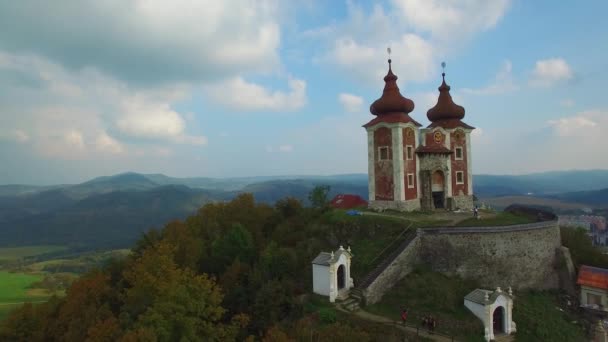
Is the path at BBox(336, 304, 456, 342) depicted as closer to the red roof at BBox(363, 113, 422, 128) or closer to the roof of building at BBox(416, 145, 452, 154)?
the red roof at BBox(363, 113, 422, 128)

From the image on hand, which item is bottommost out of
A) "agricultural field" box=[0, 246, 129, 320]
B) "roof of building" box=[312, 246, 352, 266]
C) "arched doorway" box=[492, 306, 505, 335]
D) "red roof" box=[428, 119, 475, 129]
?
"agricultural field" box=[0, 246, 129, 320]

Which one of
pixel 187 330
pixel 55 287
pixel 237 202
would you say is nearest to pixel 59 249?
pixel 55 287

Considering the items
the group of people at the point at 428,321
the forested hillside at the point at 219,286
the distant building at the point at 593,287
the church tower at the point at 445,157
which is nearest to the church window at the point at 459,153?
the church tower at the point at 445,157

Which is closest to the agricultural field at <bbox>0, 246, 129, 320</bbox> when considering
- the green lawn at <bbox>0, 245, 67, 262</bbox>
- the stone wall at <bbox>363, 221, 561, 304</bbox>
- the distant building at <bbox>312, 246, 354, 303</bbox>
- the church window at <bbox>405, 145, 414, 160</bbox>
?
the green lawn at <bbox>0, 245, 67, 262</bbox>

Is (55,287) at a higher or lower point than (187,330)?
lower

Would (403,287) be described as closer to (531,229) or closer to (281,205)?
(531,229)

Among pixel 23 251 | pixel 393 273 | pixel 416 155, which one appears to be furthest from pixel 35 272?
pixel 393 273

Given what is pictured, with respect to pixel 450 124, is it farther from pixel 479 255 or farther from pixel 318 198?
pixel 479 255
